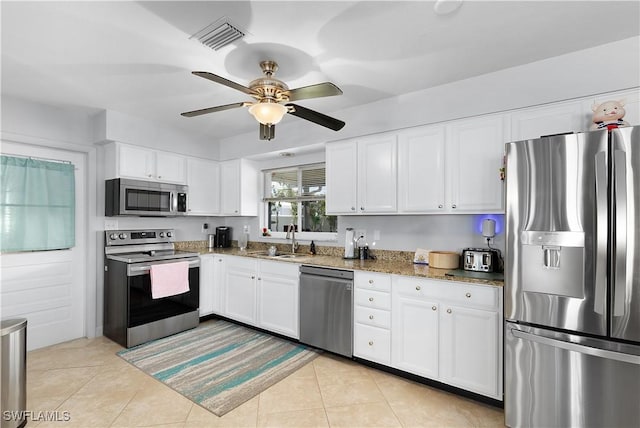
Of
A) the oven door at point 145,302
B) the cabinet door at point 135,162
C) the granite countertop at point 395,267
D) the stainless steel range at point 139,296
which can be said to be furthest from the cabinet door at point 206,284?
the cabinet door at point 135,162

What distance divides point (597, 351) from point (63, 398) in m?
3.48

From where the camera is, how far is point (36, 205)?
3277 millimetres

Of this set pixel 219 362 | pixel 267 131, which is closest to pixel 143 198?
pixel 219 362

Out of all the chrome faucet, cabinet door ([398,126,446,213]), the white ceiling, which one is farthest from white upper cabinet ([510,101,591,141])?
the chrome faucet

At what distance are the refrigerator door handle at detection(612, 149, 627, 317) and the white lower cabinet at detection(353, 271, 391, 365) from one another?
4.66 ft

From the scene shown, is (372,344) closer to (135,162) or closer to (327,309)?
(327,309)

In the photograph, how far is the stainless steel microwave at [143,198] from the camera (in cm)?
351

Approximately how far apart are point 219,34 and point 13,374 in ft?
7.98

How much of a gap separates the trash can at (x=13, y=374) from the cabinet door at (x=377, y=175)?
8.96 feet

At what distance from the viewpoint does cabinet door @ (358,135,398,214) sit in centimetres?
308

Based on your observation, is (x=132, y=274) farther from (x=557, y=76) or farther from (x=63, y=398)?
(x=557, y=76)

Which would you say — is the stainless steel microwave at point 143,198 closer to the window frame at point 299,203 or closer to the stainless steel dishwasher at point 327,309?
the window frame at point 299,203

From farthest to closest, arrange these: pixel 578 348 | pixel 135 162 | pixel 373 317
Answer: pixel 135 162 → pixel 373 317 → pixel 578 348

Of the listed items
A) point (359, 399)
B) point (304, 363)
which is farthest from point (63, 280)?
point (359, 399)
